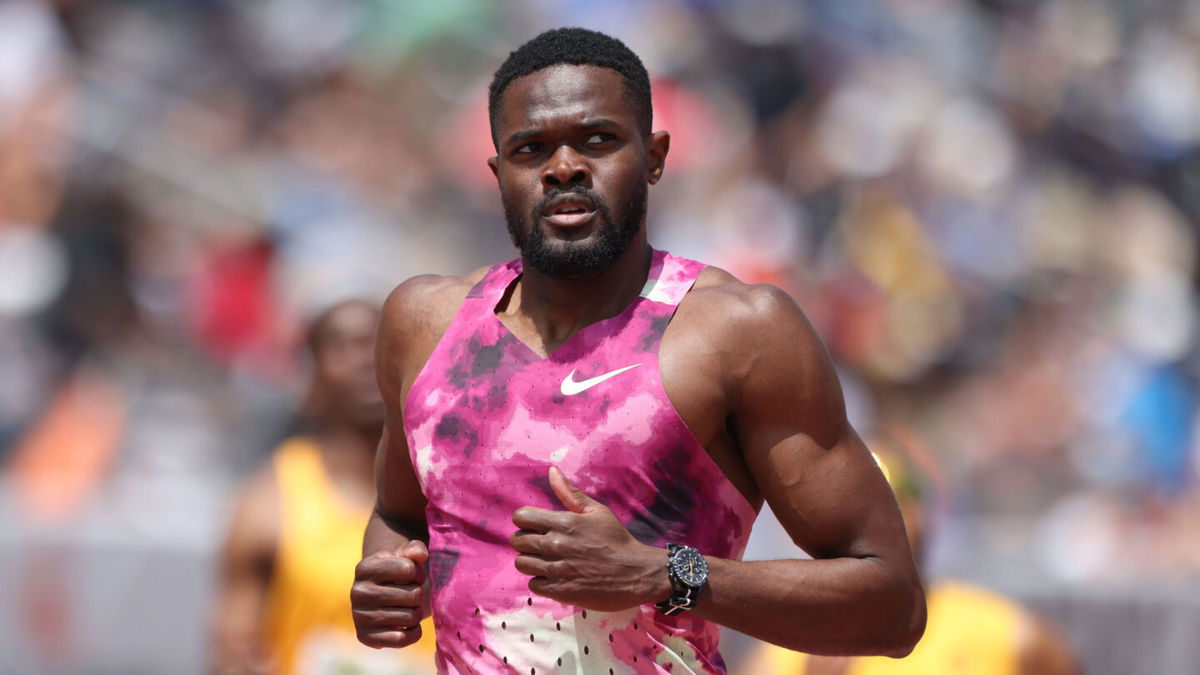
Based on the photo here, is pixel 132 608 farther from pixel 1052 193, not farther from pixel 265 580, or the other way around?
pixel 1052 193

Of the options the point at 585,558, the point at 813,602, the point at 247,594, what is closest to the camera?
the point at 585,558

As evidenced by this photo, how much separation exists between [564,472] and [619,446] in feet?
0.35

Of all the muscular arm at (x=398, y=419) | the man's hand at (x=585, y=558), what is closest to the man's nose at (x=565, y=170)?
the muscular arm at (x=398, y=419)

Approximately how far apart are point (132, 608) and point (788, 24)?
6945 mm

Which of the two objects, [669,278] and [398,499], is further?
[398,499]

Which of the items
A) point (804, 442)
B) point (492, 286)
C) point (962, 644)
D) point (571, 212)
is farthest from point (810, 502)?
point (962, 644)

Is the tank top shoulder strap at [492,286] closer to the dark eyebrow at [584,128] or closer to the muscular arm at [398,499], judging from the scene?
the muscular arm at [398,499]

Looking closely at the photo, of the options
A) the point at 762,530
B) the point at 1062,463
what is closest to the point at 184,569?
the point at 762,530

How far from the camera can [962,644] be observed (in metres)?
A: 4.75

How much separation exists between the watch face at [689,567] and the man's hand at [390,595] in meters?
0.54

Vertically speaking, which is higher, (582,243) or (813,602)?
(582,243)

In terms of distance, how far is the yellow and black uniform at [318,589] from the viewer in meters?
4.85

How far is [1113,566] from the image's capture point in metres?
8.17

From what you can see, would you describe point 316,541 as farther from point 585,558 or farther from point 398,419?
point 585,558
